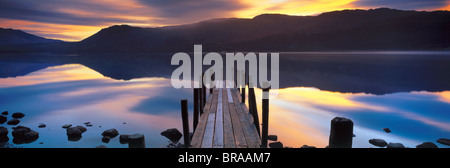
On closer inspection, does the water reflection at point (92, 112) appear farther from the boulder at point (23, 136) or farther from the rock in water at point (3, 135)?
the rock in water at point (3, 135)

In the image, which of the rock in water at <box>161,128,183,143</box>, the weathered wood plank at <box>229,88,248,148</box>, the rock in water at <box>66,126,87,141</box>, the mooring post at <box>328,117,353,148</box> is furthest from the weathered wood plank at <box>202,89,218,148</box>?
the rock in water at <box>66,126,87,141</box>

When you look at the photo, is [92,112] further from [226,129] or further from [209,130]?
[226,129]

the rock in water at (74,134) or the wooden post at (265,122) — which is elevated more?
the wooden post at (265,122)

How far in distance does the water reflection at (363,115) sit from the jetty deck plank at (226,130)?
2847 mm

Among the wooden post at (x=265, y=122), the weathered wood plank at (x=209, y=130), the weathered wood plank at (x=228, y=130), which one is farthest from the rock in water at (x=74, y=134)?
the wooden post at (x=265, y=122)

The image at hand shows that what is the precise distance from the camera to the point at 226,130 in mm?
7254

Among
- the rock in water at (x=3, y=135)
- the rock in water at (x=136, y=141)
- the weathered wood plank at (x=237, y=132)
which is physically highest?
the rock in water at (x=136, y=141)

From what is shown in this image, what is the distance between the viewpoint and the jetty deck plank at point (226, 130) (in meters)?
6.33

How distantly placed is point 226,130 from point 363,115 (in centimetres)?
1172

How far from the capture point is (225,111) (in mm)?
9766

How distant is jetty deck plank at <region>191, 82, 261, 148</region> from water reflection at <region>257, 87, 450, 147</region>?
2.85 metres

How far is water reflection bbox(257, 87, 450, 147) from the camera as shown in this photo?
1149 cm
